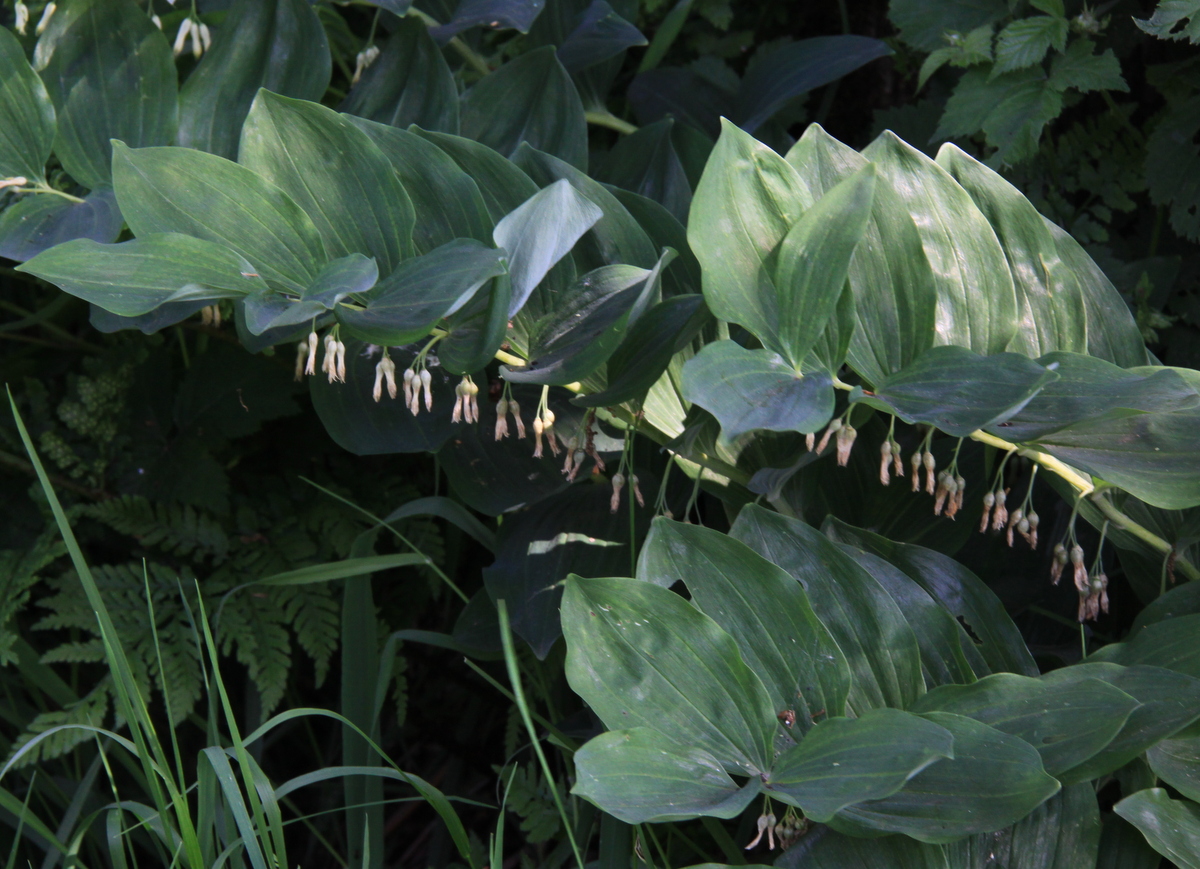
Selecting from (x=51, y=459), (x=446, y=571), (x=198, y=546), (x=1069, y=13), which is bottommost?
(x=446, y=571)

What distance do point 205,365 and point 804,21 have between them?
3.80 feet

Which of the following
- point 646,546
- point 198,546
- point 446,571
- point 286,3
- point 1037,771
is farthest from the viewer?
point 446,571

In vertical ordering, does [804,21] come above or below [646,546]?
above

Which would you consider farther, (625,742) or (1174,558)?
(1174,558)

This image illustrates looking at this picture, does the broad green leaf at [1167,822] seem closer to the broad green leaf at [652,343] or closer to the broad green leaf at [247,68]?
the broad green leaf at [652,343]

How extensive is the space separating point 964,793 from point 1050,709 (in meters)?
0.10

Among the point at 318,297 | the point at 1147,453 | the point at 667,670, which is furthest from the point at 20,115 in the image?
the point at 1147,453

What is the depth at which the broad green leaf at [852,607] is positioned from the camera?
68cm

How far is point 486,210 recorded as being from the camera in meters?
0.71

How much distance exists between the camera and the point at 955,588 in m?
0.77

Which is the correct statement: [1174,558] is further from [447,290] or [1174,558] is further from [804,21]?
[804,21]

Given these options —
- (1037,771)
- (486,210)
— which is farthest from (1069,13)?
(1037,771)

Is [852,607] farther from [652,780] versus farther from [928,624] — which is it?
[652,780]

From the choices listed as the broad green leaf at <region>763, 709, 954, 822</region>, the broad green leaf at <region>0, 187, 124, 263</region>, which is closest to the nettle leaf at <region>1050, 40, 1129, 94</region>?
the broad green leaf at <region>763, 709, 954, 822</region>
